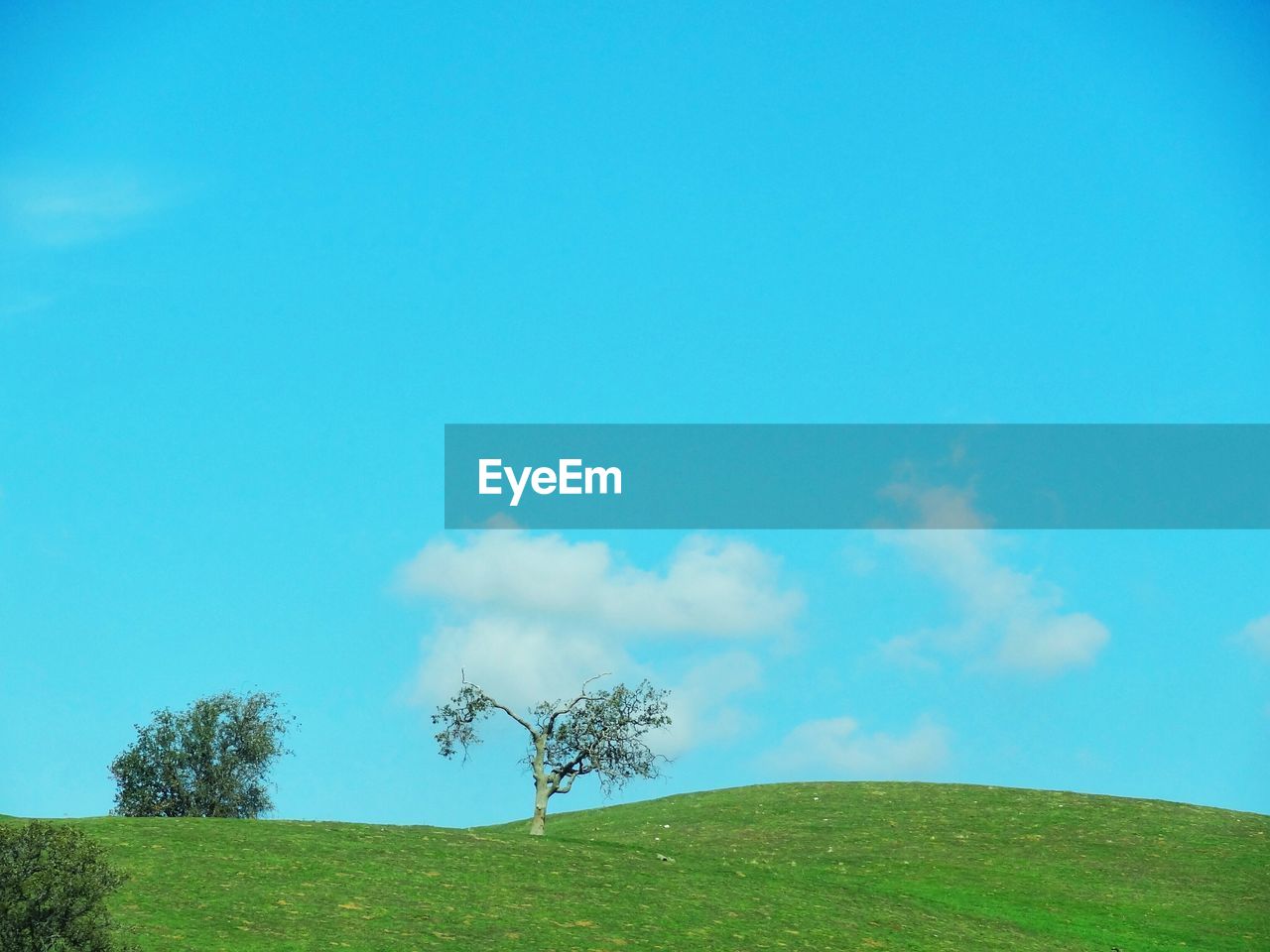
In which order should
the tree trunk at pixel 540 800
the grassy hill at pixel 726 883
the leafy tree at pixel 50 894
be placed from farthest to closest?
the tree trunk at pixel 540 800 < the grassy hill at pixel 726 883 < the leafy tree at pixel 50 894

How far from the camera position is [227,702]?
92.5 meters

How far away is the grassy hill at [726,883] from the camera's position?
146 feet

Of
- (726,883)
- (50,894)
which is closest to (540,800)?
(726,883)

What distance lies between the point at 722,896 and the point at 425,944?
13.5 metres

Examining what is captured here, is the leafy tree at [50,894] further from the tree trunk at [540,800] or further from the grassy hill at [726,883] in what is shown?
the tree trunk at [540,800]

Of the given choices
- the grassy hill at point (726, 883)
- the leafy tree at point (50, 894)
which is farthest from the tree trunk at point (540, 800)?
the leafy tree at point (50, 894)

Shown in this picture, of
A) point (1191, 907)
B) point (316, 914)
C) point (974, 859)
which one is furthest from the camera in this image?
point (974, 859)

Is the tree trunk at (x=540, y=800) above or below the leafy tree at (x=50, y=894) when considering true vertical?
above

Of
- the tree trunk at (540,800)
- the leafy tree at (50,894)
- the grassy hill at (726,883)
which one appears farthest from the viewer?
the tree trunk at (540,800)

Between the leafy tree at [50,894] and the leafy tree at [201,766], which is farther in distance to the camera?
the leafy tree at [201,766]

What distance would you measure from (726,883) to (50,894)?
2694 centimetres

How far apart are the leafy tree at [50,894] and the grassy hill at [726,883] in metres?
4.81

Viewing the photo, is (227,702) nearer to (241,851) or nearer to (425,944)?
(241,851)

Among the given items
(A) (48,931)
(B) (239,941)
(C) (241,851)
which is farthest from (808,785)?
(A) (48,931)
